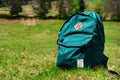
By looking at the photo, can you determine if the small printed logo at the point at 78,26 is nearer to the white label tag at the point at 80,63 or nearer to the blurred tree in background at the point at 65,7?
the white label tag at the point at 80,63

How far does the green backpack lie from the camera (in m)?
7.21

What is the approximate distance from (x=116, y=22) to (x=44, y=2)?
6703mm

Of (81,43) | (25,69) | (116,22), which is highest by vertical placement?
(81,43)

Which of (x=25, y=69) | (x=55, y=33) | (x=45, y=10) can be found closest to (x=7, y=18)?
(x=45, y=10)

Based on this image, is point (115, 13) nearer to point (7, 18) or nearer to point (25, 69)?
point (7, 18)

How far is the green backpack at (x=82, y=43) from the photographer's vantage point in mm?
7211

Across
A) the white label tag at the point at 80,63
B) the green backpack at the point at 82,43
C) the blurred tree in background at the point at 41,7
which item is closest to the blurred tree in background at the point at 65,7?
the blurred tree in background at the point at 41,7

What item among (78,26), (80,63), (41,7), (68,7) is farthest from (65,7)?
(80,63)

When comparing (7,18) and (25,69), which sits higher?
(25,69)

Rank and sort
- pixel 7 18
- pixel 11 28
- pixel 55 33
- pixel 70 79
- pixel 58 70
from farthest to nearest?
pixel 7 18 < pixel 11 28 < pixel 55 33 < pixel 58 70 < pixel 70 79

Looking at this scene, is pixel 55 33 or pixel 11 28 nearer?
pixel 55 33

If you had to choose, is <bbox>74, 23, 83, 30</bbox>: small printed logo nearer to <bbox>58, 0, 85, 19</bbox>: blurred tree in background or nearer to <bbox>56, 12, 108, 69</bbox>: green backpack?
<bbox>56, 12, 108, 69</bbox>: green backpack

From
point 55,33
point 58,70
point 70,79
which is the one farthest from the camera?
point 55,33

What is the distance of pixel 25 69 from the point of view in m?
7.72
